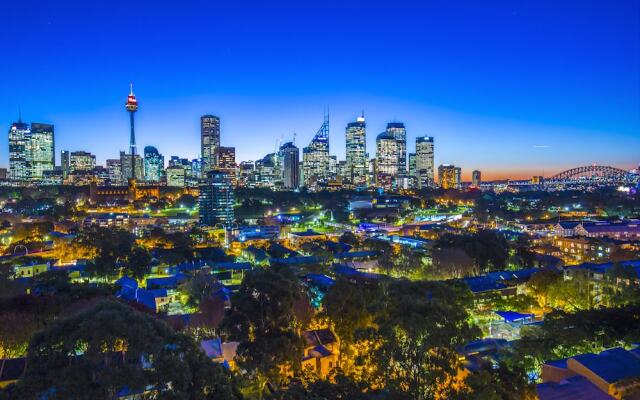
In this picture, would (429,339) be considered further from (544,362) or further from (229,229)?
(229,229)

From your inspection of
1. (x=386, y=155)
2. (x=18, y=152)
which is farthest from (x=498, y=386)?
(x=386, y=155)

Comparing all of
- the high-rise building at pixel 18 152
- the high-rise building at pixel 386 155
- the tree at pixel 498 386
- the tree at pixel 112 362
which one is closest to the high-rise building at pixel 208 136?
the high-rise building at pixel 18 152

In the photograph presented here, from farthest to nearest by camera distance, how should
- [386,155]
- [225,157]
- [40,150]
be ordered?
[386,155]
[225,157]
[40,150]

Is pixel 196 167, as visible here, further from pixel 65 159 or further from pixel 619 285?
pixel 619 285

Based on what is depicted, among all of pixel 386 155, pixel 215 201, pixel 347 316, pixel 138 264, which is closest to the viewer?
pixel 347 316

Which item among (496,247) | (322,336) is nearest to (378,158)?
(496,247)

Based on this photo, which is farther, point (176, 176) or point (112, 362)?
point (176, 176)

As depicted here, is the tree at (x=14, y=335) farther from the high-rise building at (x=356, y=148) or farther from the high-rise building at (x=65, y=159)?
the high-rise building at (x=65, y=159)

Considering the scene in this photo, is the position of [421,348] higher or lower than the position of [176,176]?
lower

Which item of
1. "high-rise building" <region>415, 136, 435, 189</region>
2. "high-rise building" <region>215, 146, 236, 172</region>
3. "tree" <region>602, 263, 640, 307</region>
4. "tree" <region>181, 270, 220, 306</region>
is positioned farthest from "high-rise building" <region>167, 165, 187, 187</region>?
"tree" <region>602, 263, 640, 307</region>
